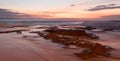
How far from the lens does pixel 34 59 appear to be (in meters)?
8.34

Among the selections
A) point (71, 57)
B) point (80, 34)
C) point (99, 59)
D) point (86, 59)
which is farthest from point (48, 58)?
point (80, 34)

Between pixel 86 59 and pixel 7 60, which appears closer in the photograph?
pixel 7 60

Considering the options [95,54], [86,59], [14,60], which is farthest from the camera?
[95,54]

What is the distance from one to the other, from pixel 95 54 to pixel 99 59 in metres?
0.80

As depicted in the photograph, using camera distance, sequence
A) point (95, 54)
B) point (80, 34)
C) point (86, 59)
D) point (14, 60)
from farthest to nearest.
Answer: point (80, 34)
point (95, 54)
point (86, 59)
point (14, 60)

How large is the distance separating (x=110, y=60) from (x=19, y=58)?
405 cm

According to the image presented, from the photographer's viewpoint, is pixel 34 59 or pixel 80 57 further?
pixel 80 57

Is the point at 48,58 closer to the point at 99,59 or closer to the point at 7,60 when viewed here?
the point at 7,60

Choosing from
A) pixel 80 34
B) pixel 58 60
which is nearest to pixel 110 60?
pixel 58 60

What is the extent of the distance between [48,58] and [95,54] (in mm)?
2447

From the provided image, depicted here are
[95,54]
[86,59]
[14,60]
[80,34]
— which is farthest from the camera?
[80,34]

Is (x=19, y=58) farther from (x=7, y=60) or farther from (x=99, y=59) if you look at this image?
(x=99, y=59)

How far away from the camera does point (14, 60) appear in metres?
8.14

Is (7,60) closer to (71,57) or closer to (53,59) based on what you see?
(53,59)
